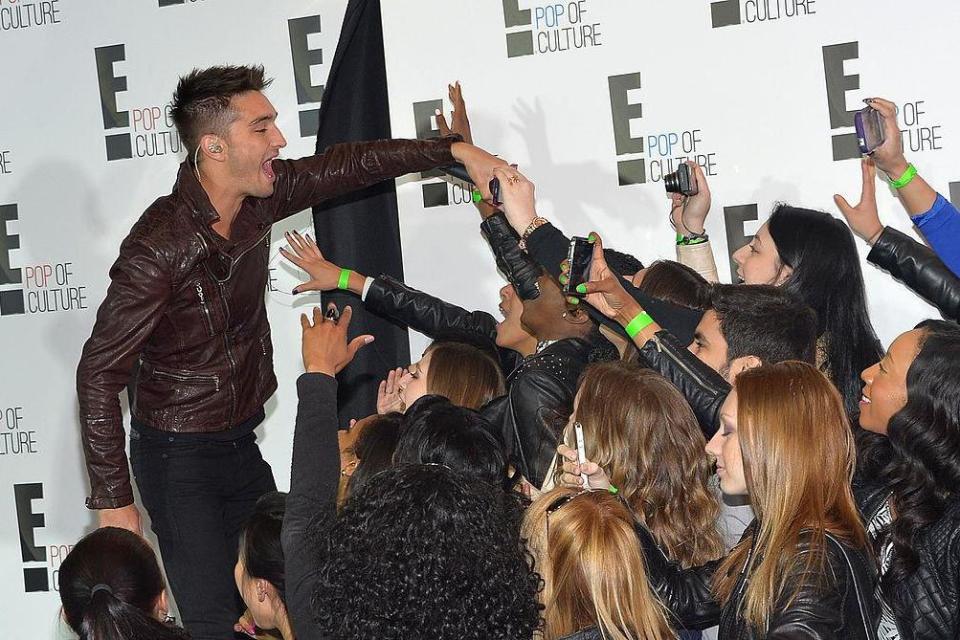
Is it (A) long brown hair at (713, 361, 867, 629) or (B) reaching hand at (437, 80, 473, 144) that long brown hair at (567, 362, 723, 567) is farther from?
(B) reaching hand at (437, 80, 473, 144)

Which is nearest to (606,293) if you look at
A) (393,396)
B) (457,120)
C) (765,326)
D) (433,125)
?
(765,326)

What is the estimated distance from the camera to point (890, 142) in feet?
10.3

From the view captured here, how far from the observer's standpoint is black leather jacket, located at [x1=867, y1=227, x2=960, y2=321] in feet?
9.50


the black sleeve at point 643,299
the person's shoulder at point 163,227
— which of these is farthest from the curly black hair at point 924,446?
the person's shoulder at point 163,227

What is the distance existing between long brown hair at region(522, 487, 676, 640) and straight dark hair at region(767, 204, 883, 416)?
1192 mm

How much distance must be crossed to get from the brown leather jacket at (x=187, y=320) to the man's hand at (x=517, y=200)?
1.35 ft

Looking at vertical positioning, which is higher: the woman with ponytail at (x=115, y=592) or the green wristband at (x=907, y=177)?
the green wristband at (x=907, y=177)

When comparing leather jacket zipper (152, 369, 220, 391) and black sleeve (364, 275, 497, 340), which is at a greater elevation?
black sleeve (364, 275, 497, 340)

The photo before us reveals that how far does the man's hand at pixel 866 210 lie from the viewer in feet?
10.8

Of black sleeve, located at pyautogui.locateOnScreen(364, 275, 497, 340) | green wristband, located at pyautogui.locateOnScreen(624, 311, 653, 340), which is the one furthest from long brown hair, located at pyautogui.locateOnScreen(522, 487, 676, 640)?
black sleeve, located at pyautogui.locateOnScreen(364, 275, 497, 340)

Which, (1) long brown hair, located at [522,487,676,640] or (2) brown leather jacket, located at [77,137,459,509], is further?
(2) brown leather jacket, located at [77,137,459,509]

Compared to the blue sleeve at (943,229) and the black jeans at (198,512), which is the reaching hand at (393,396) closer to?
the black jeans at (198,512)

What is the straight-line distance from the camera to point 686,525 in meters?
2.31

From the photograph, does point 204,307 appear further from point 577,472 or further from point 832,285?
point 832,285
